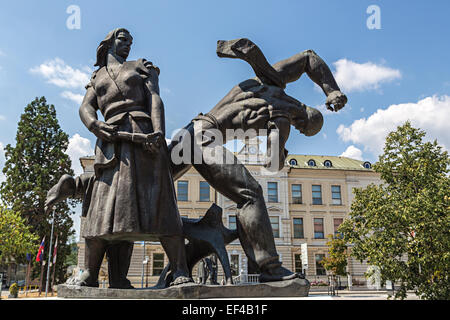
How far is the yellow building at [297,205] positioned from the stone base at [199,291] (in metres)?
32.3

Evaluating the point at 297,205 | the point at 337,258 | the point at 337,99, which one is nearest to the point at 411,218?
the point at 337,99

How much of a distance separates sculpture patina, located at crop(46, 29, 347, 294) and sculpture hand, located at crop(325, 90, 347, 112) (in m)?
0.01

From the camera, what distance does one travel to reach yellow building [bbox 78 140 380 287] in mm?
37438

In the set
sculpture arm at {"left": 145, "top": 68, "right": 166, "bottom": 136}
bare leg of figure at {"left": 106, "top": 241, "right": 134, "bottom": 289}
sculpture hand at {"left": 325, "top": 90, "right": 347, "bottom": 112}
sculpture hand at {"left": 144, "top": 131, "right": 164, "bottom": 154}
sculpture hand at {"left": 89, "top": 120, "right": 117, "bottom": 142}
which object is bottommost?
bare leg of figure at {"left": 106, "top": 241, "right": 134, "bottom": 289}

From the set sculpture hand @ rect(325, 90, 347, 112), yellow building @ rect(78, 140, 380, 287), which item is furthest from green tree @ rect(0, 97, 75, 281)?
sculpture hand @ rect(325, 90, 347, 112)

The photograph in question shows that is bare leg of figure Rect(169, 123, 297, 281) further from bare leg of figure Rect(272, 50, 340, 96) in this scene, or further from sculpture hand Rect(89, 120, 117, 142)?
bare leg of figure Rect(272, 50, 340, 96)

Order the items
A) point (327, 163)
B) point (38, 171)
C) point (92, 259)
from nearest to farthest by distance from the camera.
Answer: point (92, 259) → point (38, 171) → point (327, 163)

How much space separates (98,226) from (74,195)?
2.65 ft

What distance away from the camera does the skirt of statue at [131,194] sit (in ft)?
12.5

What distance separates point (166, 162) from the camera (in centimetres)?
411

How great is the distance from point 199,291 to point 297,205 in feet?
126

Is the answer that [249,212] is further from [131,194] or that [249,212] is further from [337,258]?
[337,258]
